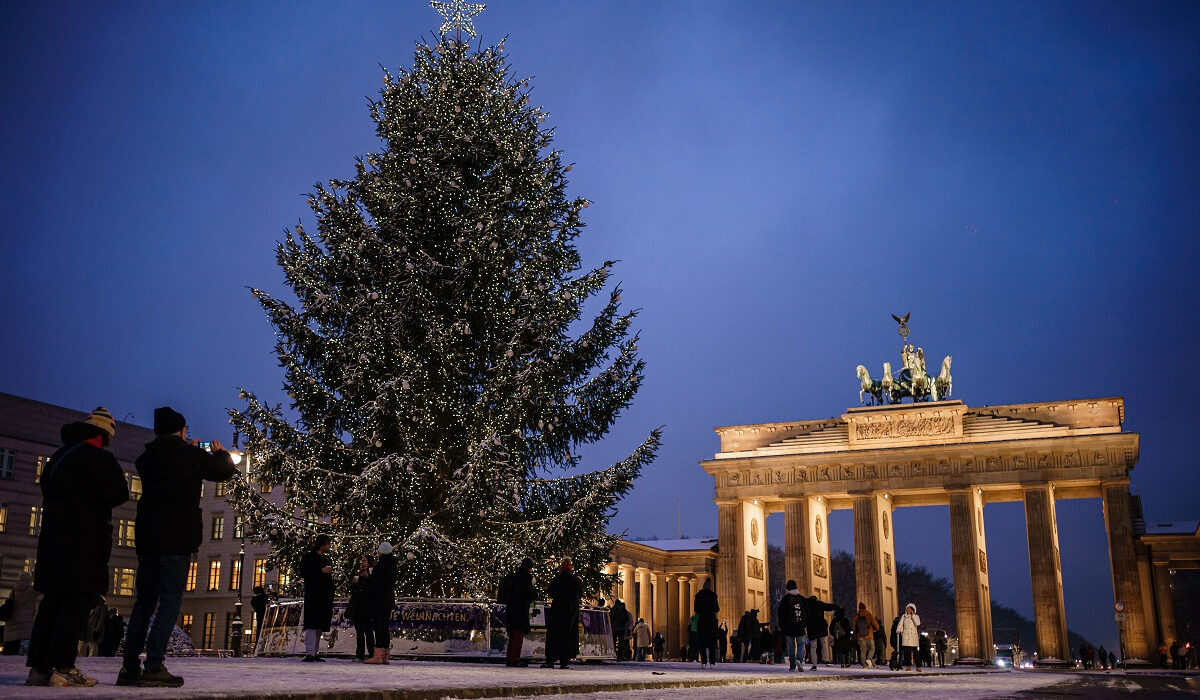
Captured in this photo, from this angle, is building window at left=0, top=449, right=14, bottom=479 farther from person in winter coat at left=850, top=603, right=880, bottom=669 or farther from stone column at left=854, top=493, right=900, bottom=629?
stone column at left=854, top=493, right=900, bottom=629

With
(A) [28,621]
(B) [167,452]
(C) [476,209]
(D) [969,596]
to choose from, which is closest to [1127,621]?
(D) [969,596]

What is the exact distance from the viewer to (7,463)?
44719mm

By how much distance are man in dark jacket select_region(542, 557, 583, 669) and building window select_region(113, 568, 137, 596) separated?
41.6m

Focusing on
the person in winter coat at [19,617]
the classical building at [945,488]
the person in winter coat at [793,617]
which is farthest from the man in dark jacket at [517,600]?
the classical building at [945,488]

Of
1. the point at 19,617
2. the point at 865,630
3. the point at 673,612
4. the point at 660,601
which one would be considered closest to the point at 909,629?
the point at 865,630

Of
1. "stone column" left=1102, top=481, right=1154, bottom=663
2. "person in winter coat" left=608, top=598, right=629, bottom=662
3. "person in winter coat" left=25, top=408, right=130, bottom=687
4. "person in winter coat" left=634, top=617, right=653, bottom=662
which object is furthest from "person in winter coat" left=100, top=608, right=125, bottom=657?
"stone column" left=1102, top=481, right=1154, bottom=663

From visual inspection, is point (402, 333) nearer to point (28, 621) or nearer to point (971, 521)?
point (28, 621)

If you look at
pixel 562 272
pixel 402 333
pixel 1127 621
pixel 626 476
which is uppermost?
pixel 562 272

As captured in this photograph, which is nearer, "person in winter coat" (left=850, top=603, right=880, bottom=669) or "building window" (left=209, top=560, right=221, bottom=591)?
"person in winter coat" (left=850, top=603, right=880, bottom=669)

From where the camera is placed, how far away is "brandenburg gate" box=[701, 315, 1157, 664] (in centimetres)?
4769

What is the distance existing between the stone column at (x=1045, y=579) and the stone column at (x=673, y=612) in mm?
20578

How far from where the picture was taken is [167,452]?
23.4 feet

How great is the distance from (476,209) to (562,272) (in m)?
2.24

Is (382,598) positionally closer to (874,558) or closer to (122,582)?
(874,558)
